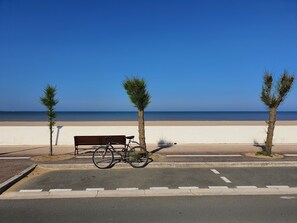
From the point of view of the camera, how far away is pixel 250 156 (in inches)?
416

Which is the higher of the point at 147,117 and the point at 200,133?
the point at 147,117

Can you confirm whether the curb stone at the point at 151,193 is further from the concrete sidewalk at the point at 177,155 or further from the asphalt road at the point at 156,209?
the concrete sidewalk at the point at 177,155

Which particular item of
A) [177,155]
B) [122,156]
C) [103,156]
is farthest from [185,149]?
[103,156]

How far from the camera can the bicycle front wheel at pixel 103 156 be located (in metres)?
8.86

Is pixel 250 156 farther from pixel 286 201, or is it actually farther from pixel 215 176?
pixel 286 201

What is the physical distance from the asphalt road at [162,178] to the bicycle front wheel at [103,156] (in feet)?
1.56

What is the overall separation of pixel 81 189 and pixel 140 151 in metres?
2.96

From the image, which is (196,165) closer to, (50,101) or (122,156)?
(122,156)

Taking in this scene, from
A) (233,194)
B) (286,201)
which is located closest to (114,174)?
(233,194)

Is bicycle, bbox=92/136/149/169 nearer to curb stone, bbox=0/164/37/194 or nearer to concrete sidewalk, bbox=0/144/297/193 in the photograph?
concrete sidewalk, bbox=0/144/297/193

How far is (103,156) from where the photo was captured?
899 centimetres

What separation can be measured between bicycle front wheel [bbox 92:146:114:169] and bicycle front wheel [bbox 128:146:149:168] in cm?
65

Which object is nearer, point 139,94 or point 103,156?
point 103,156

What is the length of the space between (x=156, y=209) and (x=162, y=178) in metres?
2.20
